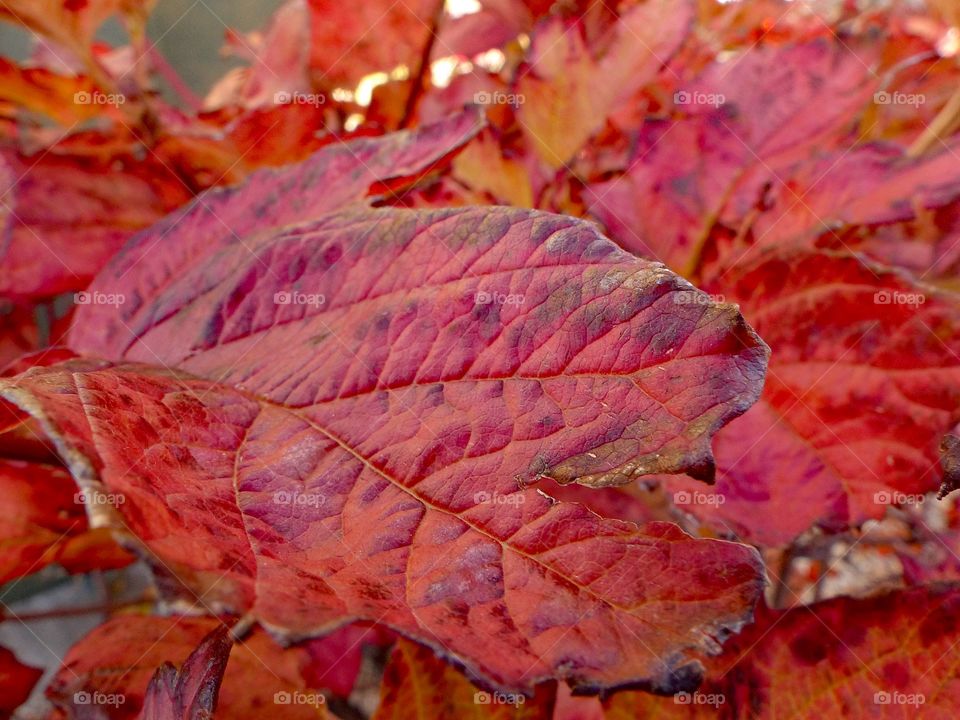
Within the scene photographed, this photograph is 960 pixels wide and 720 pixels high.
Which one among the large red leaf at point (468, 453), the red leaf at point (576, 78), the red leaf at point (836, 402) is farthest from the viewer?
the red leaf at point (576, 78)

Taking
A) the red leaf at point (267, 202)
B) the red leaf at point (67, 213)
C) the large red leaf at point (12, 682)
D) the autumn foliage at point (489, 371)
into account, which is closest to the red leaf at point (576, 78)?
the autumn foliage at point (489, 371)

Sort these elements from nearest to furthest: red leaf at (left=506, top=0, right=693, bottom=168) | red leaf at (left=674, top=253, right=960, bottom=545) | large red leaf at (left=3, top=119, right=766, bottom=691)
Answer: large red leaf at (left=3, top=119, right=766, bottom=691) → red leaf at (left=674, top=253, right=960, bottom=545) → red leaf at (left=506, top=0, right=693, bottom=168)

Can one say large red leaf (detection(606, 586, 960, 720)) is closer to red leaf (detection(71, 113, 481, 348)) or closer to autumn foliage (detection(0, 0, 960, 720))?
autumn foliage (detection(0, 0, 960, 720))

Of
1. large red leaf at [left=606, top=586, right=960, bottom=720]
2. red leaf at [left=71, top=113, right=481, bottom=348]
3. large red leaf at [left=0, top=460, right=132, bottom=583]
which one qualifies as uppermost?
red leaf at [left=71, top=113, right=481, bottom=348]

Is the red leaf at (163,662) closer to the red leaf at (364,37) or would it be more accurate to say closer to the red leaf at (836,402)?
the red leaf at (836,402)

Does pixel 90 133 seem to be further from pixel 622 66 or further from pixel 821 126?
pixel 821 126

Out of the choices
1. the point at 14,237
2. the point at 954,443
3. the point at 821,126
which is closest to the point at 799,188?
the point at 821,126

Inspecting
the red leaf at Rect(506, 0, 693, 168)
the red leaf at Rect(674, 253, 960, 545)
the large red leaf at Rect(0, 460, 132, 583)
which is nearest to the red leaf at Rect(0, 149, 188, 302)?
the large red leaf at Rect(0, 460, 132, 583)
